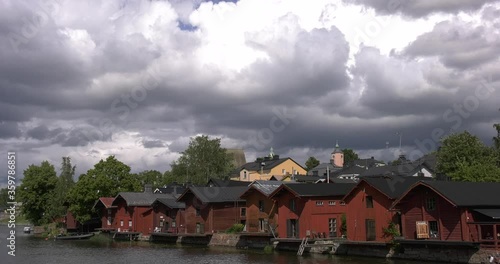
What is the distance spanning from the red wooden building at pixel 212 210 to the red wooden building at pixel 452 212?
26887 mm

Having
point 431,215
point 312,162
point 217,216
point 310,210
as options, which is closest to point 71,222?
point 217,216

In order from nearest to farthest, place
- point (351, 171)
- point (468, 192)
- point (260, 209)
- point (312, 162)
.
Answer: point (468, 192)
point (260, 209)
point (351, 171)
point (312, 162)

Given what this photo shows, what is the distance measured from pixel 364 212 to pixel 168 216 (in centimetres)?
3421

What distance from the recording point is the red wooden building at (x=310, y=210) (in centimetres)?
5266

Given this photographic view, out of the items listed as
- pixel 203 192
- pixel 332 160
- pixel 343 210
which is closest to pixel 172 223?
pixel 203 192

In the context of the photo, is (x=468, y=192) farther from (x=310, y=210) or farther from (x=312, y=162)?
(x=312, y=162)

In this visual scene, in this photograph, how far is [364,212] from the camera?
156 ft

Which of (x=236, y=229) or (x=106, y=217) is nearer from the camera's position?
(x=236, y=229)

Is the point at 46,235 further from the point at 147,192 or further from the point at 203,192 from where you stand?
the point at 203,192

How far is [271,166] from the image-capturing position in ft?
401

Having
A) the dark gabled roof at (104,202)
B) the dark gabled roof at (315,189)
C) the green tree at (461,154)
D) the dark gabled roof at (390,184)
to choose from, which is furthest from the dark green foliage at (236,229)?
the dark gabled roof at (104,202)

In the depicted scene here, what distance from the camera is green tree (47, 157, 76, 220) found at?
95.3 meters

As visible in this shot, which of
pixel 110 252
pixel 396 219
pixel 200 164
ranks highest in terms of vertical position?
pixel 200 164

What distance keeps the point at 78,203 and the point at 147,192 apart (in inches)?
454
